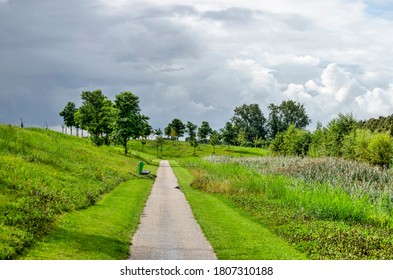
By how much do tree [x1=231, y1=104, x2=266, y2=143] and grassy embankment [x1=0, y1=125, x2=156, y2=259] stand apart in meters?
145

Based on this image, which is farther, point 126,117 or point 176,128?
point 176,128

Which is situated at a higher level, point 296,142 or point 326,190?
Result: point 296,142

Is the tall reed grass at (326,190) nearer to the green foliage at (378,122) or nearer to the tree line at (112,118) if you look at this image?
the tree line at (112,118)

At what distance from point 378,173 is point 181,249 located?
28720mm

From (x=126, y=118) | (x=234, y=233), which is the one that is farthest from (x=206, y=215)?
(x=126, y=118)

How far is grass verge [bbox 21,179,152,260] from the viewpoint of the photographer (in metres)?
16.0

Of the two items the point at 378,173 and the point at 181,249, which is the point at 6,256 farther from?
the point at 378,173

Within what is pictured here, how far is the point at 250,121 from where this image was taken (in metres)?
186

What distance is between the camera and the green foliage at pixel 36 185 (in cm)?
1790

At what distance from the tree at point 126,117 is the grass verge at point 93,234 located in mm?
60575

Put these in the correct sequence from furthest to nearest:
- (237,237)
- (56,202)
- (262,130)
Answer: (262,130) → (56,202) → (237,237)

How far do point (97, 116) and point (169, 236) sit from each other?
86182 millimetres

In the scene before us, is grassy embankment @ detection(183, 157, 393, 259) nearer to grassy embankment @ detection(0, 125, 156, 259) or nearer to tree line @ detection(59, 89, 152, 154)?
grassy embankment @ detection(0, 125, 156, 259)

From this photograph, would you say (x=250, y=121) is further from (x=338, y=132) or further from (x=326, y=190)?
(x=326, y=190)
